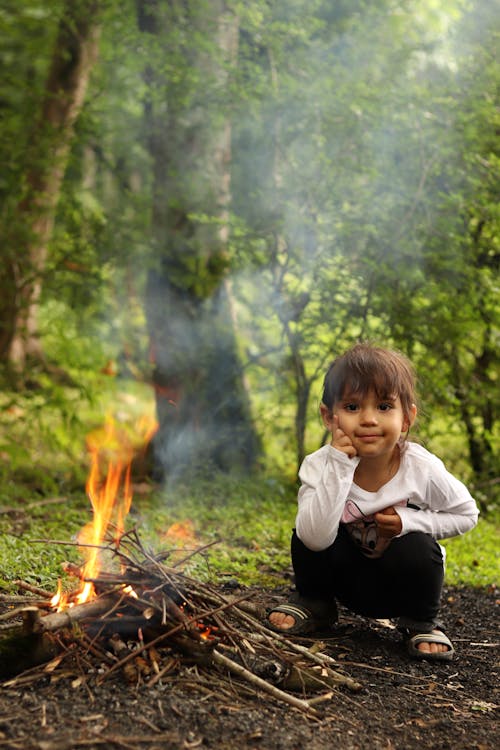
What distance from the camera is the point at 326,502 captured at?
3400 mm

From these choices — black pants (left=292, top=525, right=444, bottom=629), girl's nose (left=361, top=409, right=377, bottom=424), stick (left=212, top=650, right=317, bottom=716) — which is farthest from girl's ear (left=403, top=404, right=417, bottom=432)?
stick (left=212, top=650, right=317, bottom=716)

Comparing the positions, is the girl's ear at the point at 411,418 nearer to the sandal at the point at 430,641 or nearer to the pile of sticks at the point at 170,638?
the sandal at the point at 430,641

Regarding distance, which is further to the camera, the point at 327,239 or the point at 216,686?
the point at 327,239

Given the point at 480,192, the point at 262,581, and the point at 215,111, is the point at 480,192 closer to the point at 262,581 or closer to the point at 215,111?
the point at 215,111

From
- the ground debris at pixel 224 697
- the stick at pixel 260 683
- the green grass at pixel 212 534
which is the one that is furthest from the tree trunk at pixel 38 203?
the stick at pixel 260 683

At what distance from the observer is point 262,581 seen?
4.62 metres

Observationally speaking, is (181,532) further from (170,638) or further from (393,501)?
(170,638)

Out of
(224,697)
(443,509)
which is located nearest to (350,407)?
(443,509)

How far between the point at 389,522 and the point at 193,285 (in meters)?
4.28

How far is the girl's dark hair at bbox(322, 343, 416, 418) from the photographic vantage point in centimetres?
346

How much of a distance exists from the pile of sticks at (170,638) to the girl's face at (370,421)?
2.85 feet

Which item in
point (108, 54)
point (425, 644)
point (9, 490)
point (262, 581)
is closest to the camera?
point (425, 644)

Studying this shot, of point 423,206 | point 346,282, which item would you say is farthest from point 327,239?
point 423,206

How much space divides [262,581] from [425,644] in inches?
49.7
